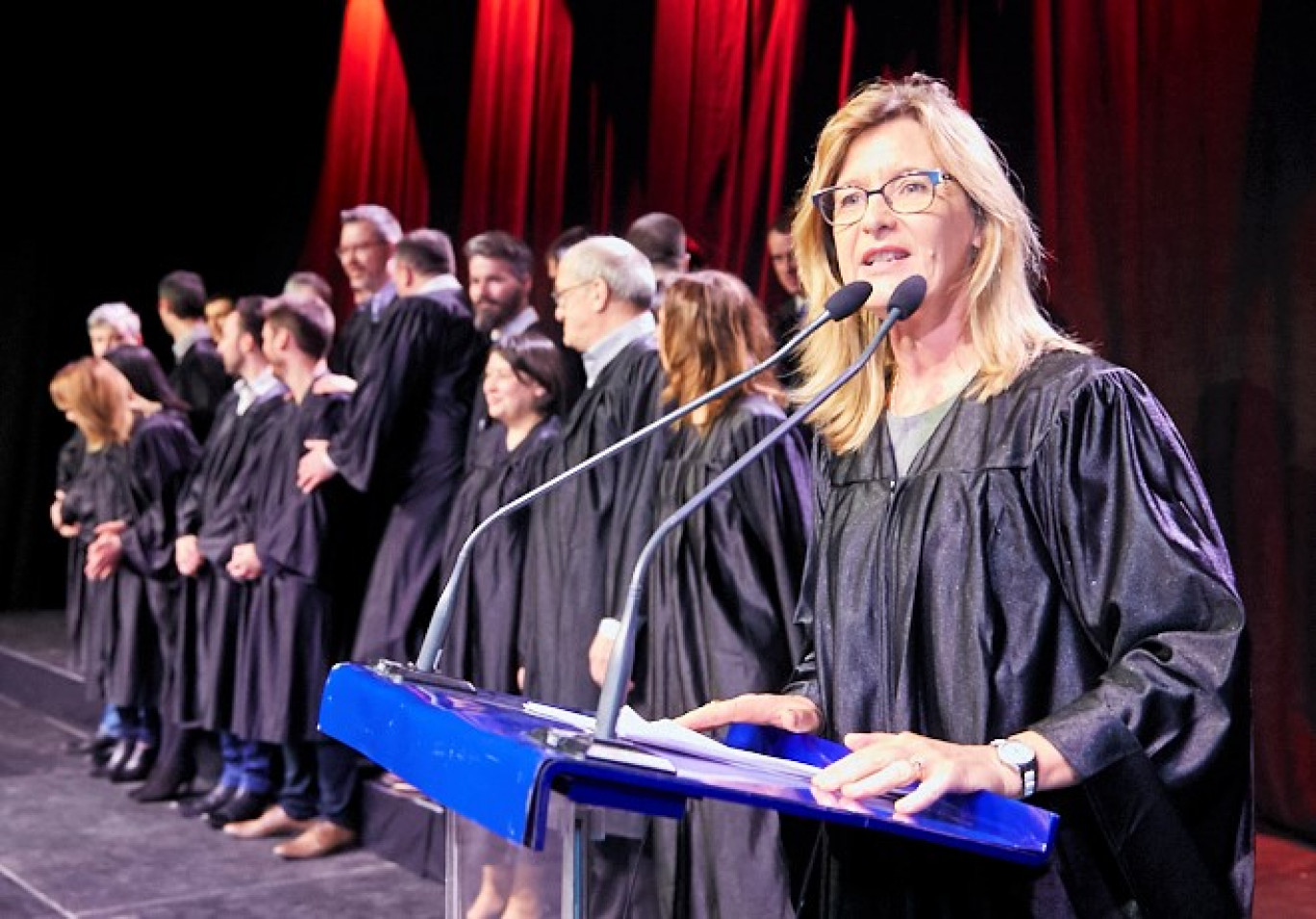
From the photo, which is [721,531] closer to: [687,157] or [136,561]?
[687,157]

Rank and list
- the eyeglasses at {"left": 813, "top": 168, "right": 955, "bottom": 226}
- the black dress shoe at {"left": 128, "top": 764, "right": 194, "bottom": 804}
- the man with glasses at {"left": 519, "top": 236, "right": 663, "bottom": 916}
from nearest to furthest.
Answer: the eyeglasses at {"left": 813, "top": 168, "right": 955, "bottom": 226} < the man with glasses at {"left": 519, "top": 236, "right": 663, "bottom": 916} < the black dress shoe at {"left": 128, "top": 764, "right": 194, "bottom": 804}

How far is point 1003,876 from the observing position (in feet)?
5.16

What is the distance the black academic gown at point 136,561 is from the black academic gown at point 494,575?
1.88 meters

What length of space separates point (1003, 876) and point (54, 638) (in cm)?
810

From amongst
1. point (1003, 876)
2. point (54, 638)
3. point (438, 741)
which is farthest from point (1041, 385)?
point (54, 638)

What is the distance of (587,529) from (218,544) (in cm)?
199

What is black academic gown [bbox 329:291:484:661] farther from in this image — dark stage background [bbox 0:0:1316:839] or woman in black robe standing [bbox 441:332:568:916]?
dark stage background [bbox 0:0:1316:839]

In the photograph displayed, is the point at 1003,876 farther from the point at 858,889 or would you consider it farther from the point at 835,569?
the point at 835,569

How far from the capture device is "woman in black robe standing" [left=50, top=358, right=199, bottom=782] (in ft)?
20.0

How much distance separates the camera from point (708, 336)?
3605mm

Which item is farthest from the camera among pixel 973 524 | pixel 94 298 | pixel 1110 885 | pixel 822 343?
pixel 94 298

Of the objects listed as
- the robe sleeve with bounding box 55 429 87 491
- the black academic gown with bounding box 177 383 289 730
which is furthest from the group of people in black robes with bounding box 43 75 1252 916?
the robe sleeve with bounding box 55 429 87 491

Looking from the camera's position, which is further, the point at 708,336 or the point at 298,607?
the point at 298,607

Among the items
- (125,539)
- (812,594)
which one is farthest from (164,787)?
(812,594)
